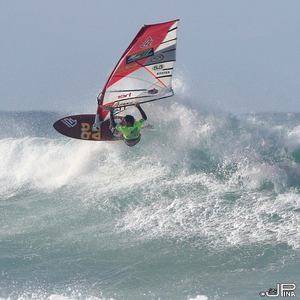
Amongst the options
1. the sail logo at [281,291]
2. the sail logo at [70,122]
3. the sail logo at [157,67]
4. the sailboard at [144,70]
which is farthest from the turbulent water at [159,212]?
the sail logo at [157,67]

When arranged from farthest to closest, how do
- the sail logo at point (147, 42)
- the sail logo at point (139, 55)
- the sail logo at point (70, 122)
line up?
the sail logo at point (70, 122), the sail logo at point (139, 55), the sail logo at point (147, 42)

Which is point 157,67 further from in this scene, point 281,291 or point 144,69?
point 281,291

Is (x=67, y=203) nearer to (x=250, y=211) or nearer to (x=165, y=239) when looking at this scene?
(x=165, y=239)

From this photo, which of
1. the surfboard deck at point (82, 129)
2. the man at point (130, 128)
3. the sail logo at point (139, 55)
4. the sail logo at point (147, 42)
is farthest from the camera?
the surfboard deck at point (82, 129)

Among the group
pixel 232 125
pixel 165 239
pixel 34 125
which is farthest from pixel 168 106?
pixel 34 125

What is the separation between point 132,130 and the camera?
46.3 ft

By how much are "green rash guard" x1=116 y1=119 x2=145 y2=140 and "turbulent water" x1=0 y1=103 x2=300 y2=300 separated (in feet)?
4.38

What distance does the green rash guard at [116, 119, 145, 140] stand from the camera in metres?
14.1

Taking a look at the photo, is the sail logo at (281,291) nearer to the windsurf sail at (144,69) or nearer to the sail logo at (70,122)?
the windsurf sail at (144,69)

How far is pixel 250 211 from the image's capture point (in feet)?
43.0

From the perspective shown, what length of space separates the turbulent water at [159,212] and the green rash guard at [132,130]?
134cm

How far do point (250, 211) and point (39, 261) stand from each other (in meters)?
Answer: 4.71

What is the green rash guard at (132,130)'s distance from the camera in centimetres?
1406

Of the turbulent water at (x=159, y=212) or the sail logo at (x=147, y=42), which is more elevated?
the sail logo at (x=147, y=42)
